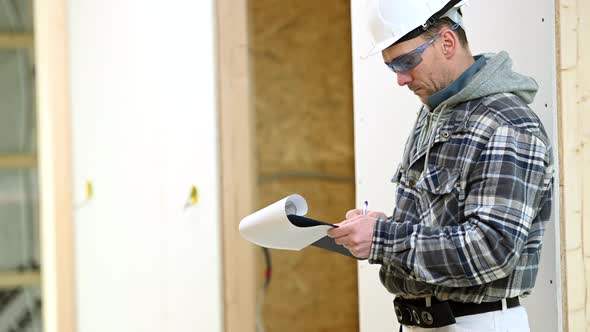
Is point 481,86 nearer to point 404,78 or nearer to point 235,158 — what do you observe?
point 404,78

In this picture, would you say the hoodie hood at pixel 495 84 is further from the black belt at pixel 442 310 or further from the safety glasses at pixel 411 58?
the black belt at pixel 442 310

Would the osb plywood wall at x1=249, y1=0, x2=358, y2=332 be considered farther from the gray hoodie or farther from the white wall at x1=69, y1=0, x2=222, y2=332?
the gray hoodie

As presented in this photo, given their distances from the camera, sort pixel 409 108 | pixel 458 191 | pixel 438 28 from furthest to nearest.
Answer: pixel 409 108 < pixel 438 28 < pixel 458 191

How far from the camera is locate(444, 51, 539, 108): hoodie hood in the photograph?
6.52ft

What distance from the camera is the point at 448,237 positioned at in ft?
6.10

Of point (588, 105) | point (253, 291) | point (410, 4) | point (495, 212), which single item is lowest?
point (253, 291)

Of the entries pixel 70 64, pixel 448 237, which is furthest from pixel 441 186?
pixel 70 64

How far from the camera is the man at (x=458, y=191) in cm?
185

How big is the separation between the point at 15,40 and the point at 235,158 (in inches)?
38.5

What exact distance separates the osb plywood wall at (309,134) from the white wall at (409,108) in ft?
2.02

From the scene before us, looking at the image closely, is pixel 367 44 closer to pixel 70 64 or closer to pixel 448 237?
pixel 70 64

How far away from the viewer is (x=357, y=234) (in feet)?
6.32

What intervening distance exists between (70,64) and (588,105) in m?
1.96

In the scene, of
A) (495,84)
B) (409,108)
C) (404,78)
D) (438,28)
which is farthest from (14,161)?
(495,84)
